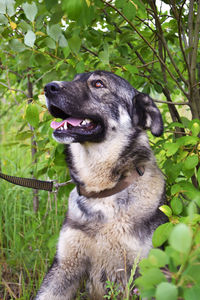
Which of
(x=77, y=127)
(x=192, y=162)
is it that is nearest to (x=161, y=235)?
(x=192, y=162)

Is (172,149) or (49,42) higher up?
(49,42)

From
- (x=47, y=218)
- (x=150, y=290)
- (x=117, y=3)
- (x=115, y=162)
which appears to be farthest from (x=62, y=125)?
(x=150, y=290)

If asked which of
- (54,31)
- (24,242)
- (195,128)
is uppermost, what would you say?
(54,31)

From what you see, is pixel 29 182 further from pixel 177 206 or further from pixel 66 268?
pixel 177 206

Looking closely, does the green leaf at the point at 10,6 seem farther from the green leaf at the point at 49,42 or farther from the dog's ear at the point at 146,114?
the dog's ear at the point at 146,114

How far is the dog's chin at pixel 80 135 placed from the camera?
2.38m

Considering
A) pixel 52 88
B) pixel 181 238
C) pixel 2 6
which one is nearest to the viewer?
pixel 181 238

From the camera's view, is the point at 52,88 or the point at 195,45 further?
the point at 195,45

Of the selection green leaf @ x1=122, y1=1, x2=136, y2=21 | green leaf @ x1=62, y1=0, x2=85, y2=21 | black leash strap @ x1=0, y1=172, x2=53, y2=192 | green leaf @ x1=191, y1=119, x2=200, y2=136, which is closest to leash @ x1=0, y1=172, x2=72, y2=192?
black leash strap @ x1=0, y1=172, x2=53, y2=192

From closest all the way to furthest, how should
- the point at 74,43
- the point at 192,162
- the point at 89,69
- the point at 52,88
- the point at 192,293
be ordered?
the point at 192,293 → the point at 192,162 → the point at 74,43 → the point at 52,88 → the point at 89,69

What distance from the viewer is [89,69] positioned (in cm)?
313

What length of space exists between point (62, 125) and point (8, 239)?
1370 millimetres

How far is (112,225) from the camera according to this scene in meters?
2.34

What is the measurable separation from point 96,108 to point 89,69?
66 centimetres
